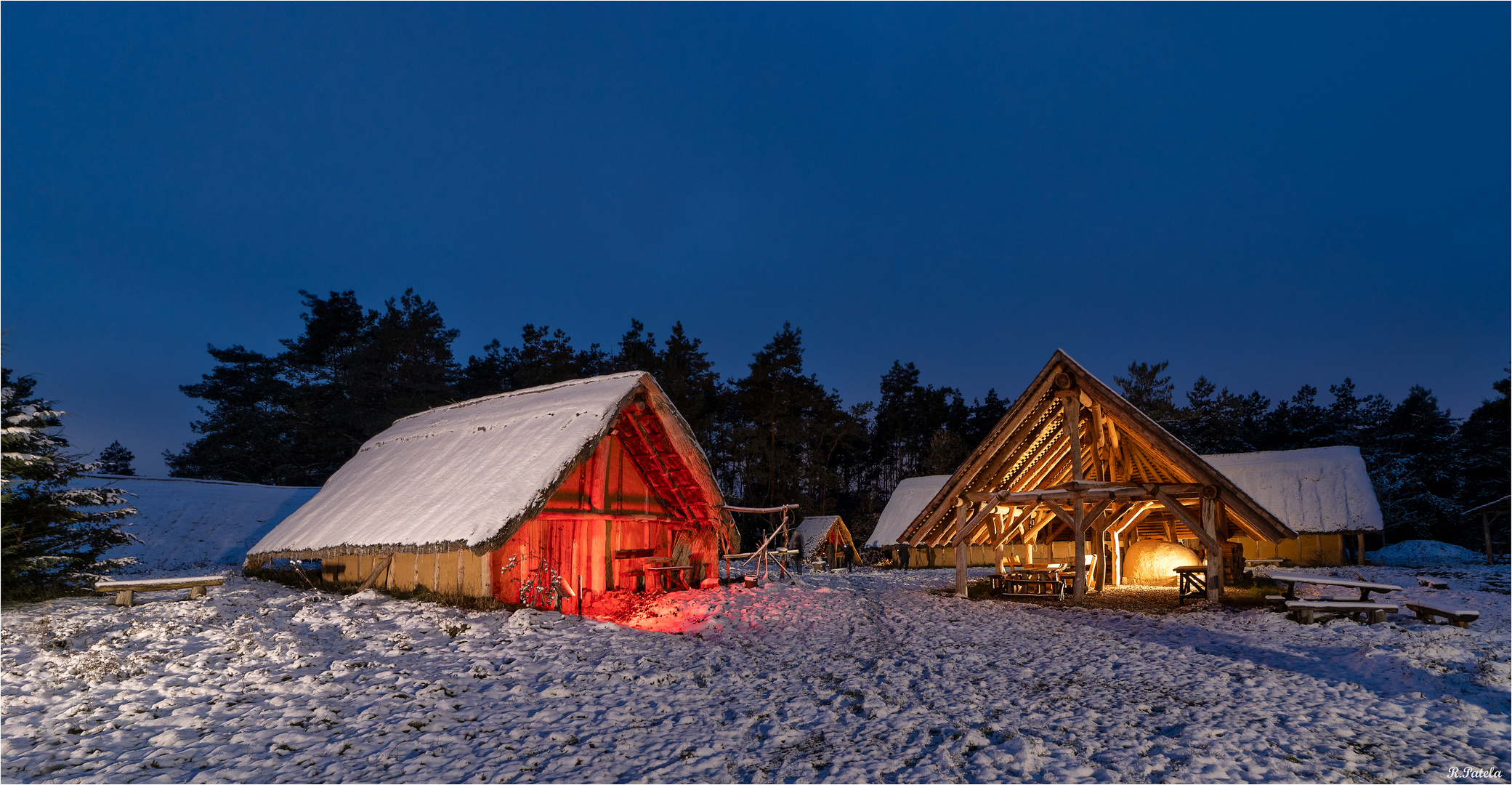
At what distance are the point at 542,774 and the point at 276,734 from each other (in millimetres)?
2519

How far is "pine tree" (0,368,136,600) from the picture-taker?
33.3ft

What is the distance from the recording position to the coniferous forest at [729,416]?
38.8 m

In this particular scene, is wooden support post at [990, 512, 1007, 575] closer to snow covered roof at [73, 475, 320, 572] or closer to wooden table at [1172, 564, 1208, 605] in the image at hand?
wooden table at [1172, 564, 1208, 605]

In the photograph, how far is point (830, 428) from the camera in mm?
46594

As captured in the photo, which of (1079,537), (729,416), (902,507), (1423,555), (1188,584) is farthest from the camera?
(729,416)

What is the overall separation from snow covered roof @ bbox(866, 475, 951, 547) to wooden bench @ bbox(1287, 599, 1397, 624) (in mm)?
20859

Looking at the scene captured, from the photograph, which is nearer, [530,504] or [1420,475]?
→ [530,504]

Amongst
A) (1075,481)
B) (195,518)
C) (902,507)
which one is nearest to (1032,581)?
(1075,481)

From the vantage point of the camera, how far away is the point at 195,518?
24.1 m

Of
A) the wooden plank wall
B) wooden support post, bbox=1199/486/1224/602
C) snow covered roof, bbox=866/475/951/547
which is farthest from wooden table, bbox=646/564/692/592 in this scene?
snow covered roof, bbox=866/475/951/547

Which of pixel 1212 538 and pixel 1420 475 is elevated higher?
pixel 1420 475

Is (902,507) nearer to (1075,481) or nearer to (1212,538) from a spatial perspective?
(1075,481)

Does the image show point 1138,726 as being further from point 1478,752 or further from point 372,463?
point 372,463

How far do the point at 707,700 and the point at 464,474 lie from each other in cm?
807
